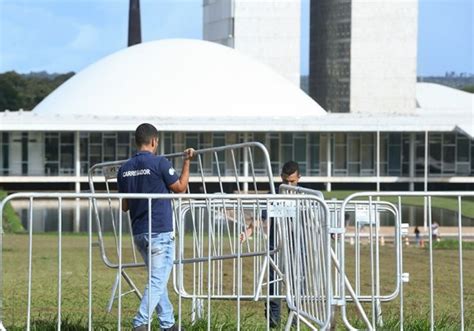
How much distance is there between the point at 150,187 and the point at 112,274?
8169 mm

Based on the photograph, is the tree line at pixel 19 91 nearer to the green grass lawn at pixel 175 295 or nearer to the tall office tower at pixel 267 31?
the tall office tower at pixel 267 31

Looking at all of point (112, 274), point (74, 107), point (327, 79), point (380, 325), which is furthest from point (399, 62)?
point (380, 325)

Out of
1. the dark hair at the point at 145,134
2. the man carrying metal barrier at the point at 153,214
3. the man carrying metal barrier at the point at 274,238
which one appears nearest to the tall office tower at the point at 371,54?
the man carrying metal barrier at the point at 274,238

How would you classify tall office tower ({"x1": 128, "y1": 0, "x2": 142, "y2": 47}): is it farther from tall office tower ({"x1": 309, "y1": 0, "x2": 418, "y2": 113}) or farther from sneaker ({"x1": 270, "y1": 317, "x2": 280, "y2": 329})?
sneaker ({"x1": 270, "y1": 317, "x2": 280, "y2": 329})

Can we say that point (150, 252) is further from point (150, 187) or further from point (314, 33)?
point (314, 33)

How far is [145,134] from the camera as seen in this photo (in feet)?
26.1

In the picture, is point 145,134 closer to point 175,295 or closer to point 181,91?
point 175,295

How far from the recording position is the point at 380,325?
332 inches

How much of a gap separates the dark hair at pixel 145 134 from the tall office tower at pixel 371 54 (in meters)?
69.4

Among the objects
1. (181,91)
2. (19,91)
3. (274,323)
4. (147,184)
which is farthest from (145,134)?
(19,91)

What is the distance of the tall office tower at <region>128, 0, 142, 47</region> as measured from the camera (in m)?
113

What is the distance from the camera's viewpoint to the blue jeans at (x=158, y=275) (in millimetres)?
7566

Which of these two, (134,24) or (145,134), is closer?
(145,134)

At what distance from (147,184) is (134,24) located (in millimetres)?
106619
